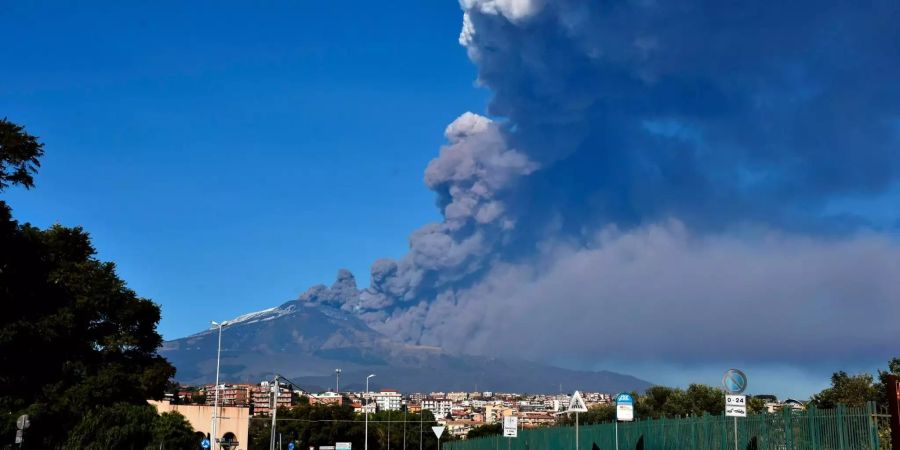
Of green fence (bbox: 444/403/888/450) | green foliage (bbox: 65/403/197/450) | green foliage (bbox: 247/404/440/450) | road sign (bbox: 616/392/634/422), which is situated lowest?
green foliage (bbox: 247/404/440/450)

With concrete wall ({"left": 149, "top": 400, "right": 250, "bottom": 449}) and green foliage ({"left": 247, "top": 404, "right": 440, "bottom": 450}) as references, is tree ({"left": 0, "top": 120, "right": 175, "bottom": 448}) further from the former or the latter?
green foliage ({"left": 247, "top": 404, "right": 440, "bottom": 450})

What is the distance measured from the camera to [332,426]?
125438mm

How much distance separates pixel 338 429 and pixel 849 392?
85000 mm

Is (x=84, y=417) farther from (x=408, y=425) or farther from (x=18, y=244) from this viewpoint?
(x=408, y=425)

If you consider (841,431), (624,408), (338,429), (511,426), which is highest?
(624,408)

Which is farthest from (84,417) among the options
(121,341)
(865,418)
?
(865,418)

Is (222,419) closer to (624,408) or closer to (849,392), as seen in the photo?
(849,392)

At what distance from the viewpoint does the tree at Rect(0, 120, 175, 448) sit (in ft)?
133

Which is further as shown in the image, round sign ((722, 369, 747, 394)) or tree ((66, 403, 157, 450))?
tree ((66, 403, 157, 450))

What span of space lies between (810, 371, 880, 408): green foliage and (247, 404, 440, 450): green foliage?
257 ft

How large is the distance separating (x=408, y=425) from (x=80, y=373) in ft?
302

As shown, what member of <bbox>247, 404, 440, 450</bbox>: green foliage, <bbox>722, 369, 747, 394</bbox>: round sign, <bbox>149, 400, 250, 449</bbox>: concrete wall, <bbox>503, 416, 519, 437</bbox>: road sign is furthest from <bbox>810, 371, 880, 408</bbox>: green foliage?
<bbox>247, 404, 440, 450</bbox>: green foliage

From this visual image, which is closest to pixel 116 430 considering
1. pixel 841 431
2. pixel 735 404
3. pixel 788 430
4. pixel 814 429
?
pixel 735 404

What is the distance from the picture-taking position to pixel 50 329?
1670 inches
